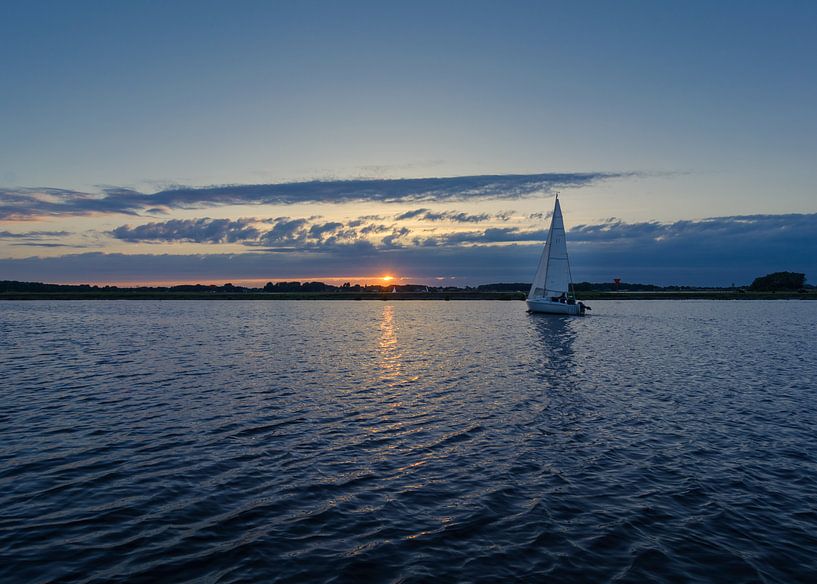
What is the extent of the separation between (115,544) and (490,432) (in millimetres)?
15275

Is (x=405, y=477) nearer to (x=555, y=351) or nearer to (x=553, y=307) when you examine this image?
(x=555, y=351)

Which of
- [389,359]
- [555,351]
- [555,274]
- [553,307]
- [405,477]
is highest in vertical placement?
[555,274]

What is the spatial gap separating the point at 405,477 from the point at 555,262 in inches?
4225

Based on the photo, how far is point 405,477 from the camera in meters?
17.6

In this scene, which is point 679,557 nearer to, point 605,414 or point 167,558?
point 167,558

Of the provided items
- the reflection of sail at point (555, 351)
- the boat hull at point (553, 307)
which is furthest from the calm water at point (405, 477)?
the boat hull at point (553, 307)

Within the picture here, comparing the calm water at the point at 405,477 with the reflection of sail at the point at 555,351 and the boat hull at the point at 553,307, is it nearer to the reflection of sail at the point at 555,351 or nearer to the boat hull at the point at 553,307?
the reflection of sail at the point at 555,351

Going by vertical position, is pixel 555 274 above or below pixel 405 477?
above

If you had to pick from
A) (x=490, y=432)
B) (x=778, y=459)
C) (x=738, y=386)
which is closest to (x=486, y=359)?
(x=738, y=386)

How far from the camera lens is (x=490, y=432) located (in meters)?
23.3

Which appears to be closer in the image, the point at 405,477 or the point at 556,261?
the point at 405,477

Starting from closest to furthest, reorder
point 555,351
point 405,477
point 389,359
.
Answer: point 405,477 → point 389,359 → point 555,351

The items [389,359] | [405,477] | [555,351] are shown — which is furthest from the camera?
[555,351]

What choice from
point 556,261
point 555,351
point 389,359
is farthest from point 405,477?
point 556,261
